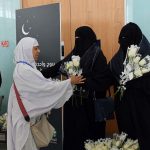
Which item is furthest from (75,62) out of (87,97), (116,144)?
(116,144)

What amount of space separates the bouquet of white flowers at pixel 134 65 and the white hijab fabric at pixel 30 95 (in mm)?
584

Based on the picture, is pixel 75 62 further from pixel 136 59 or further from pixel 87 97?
pixel 136 59

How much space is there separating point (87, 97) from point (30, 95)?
591mm

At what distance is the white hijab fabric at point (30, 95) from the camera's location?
120 inches

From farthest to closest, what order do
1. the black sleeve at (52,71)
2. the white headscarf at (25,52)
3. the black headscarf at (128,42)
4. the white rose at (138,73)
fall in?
the black sleeve at (52,71)
the white headscarf at (25,52)
the black headscarf at (128,42)
the white rose at (138,73)

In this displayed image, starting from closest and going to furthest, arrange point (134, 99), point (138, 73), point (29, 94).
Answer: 1. point (138, 73)
2. point (134, 99)
3. point (29, 94)

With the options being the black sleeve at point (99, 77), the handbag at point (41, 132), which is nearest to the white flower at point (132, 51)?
the black sleeve at point (99, 77)

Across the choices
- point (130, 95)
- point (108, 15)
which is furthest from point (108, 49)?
point (130, 95)

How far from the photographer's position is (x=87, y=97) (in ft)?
10.8

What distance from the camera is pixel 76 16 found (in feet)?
13.3

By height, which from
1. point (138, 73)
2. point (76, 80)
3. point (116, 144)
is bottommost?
point (116, 144)

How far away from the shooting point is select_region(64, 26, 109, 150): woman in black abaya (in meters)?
3.20

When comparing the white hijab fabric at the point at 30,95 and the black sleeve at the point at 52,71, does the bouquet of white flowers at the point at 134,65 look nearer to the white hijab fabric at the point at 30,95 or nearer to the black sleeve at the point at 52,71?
the white hijab fabric at the point at 30,95

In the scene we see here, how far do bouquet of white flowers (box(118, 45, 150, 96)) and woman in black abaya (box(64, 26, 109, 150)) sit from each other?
1.02 ft
